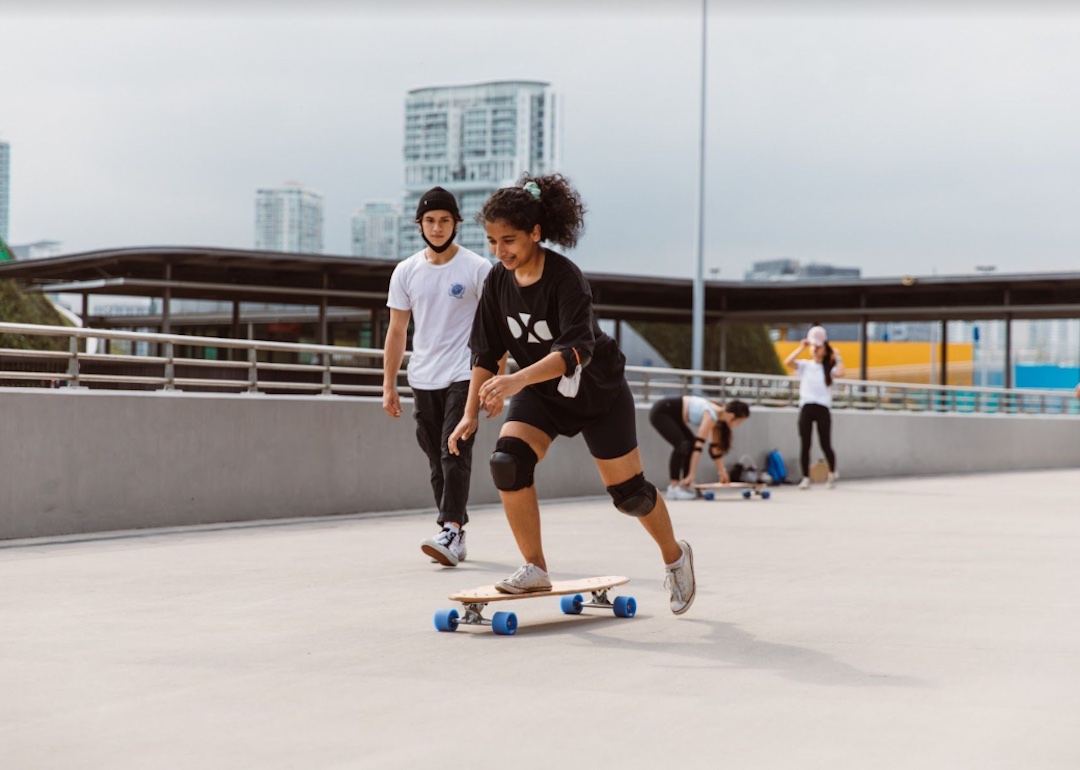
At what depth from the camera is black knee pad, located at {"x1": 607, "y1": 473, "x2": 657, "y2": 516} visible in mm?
5934

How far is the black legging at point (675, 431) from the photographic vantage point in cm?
1562

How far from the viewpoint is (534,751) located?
3.61 metres

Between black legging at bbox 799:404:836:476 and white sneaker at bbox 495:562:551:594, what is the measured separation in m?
12.1

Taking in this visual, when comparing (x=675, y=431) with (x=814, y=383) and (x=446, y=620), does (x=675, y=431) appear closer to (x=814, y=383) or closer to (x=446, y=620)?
(x=814, y=383)

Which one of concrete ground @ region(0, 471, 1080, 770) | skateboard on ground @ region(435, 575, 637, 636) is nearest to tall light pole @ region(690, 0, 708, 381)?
concrete ground @ region(0, 471, 1080, 770)

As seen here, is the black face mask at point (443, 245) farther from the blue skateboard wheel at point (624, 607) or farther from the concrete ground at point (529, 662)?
the blue skateboard wheel at point (624, 607)

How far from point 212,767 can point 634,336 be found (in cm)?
4405

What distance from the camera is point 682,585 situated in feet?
19.9

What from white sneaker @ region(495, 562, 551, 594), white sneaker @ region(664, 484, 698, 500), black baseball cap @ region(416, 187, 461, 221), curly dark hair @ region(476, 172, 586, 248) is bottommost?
white sneaker @ region(664, 484, 698, 500)

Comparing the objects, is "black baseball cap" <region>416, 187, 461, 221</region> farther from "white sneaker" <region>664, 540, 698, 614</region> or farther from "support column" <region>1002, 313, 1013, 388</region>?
"support column" <region>1002, 313, 1013, 388</region>

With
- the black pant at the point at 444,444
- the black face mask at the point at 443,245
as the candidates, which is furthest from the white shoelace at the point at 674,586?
the black face mask at the point at 443,245

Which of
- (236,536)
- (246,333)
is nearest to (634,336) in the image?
(246,333)

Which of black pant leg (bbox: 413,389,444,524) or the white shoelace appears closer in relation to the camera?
the white shoelace

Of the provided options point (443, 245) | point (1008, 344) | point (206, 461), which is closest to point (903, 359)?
point (1008, 344)
